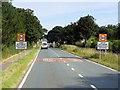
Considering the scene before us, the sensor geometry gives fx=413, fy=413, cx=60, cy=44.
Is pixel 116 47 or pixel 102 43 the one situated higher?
pixel 102 43

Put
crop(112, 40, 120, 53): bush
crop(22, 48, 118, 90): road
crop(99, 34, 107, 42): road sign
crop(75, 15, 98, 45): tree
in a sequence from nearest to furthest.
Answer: crop(22, 48, 118, 90): road → crop(99, 34, 107, 42): road sign → crop(112, 40, 120, 53): bush → crop(75, 15, 98, 45): tree

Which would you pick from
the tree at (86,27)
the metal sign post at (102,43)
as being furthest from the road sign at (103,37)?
the tree at (86,27)

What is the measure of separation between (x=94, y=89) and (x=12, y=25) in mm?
39968

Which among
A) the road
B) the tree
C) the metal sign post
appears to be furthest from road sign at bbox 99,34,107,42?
the tree

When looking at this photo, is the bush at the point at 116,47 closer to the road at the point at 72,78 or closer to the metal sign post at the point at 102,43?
the metal sign post at the point at 102,43

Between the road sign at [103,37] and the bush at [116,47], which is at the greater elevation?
the road sign at [103,37]

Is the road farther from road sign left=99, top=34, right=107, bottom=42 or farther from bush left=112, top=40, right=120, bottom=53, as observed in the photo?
bush left=112, top=40, right=120, bottom=53

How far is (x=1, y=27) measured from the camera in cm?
4562

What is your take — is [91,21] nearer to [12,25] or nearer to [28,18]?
[28,18]

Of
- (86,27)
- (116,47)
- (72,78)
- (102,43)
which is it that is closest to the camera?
(72,78)

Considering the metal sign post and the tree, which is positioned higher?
the tree

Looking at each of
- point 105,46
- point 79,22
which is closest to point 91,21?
point 79,22

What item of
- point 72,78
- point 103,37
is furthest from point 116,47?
point 72,78

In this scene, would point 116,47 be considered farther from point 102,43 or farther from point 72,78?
point 72,78
